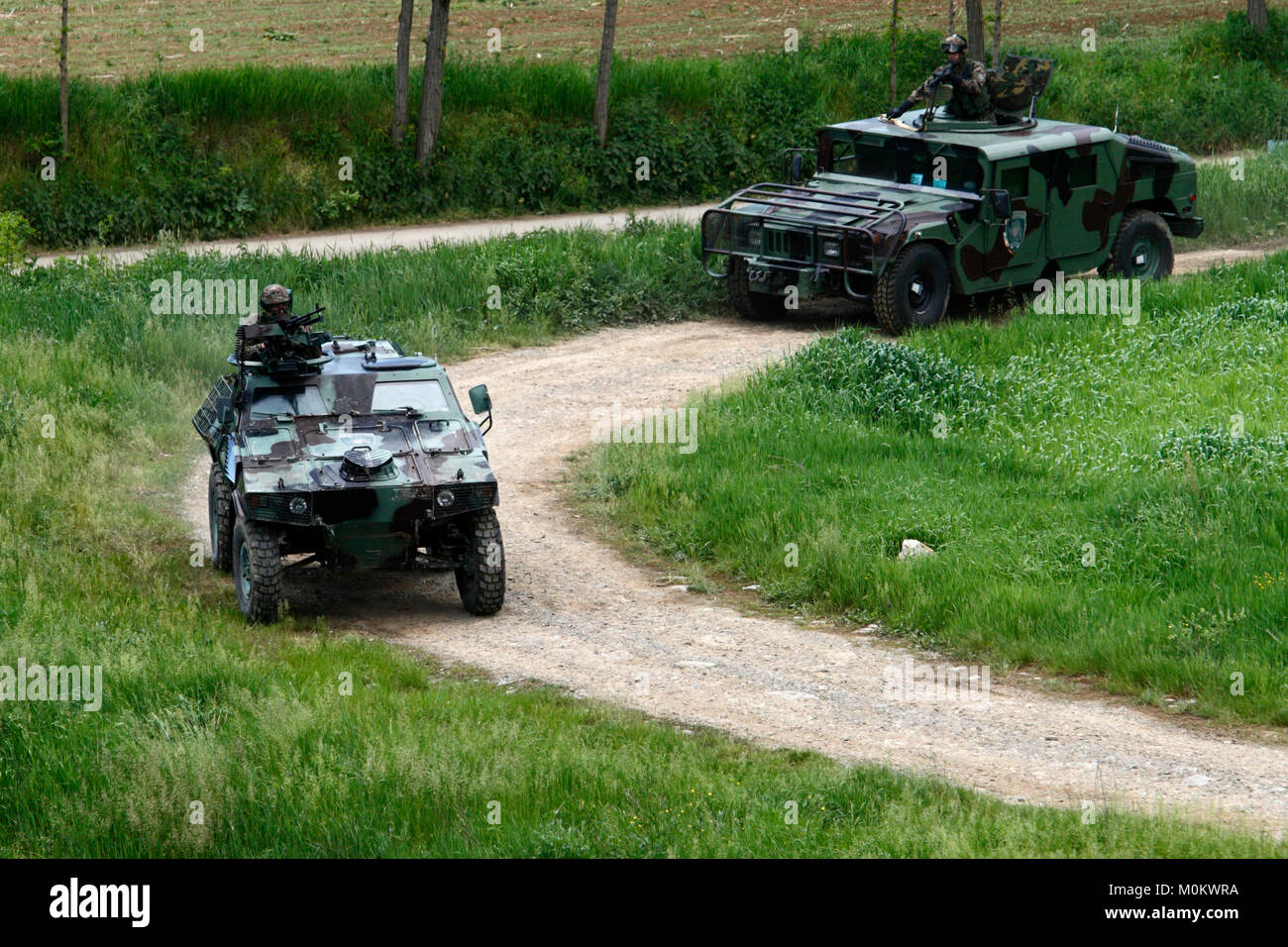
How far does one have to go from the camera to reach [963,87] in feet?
63.4

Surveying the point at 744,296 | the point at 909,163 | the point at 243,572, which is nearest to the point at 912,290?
the point at 909,163

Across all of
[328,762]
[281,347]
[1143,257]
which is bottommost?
[328,762]

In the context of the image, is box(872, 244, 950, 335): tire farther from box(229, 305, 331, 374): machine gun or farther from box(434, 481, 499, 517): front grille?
box(434, 481, 499, 517): front grille

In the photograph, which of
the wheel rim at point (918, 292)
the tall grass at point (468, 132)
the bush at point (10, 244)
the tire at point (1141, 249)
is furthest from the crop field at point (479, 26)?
the wheel rim at point (918, 292)

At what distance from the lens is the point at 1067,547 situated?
1211 cm

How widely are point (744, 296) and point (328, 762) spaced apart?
12.4m

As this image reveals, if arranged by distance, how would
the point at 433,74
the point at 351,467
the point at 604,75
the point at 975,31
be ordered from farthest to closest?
the point at 975,31, the point at 604,75, the point at 433,74, the point at 351,467

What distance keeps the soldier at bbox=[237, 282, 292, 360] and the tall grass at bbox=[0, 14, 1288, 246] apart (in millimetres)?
11716

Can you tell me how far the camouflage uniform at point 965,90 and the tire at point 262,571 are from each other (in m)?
10.8

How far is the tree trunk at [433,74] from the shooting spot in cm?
2561

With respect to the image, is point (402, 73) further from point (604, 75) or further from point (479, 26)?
point (479, 26)

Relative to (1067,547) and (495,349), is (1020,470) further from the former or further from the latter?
(495,349)

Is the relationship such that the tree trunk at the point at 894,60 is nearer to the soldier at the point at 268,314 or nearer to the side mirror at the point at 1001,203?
the side mirror at the point at 1001,203

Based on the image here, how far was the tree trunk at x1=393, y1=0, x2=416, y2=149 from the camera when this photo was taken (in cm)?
2562
